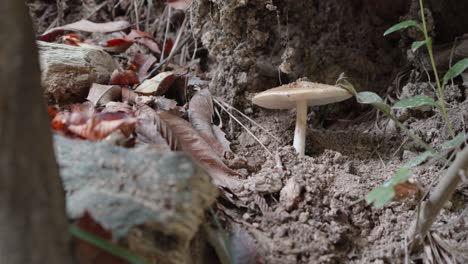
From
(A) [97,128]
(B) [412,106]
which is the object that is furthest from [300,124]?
(A) [97,128]

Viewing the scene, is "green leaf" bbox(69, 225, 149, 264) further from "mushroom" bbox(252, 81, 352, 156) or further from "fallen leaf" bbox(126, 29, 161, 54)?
"fallen leaf" bbox(126, 29, 161, 54)

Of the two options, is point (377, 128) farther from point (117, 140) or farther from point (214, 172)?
point (117, 140)

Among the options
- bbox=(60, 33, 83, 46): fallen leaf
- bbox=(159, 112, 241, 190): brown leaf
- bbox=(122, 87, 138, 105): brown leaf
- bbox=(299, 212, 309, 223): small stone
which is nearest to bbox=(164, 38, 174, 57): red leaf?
bbox=(60, 33, 83, 46): fallen leaf

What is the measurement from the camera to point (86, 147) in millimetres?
1315

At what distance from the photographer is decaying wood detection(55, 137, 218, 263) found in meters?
1.17

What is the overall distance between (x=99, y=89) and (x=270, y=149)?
2.55 feet

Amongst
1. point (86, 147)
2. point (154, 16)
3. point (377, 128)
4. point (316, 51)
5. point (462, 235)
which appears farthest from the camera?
point (154, 16)

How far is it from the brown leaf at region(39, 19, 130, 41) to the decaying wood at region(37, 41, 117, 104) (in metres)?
0.62

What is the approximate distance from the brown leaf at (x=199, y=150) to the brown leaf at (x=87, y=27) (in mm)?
1205

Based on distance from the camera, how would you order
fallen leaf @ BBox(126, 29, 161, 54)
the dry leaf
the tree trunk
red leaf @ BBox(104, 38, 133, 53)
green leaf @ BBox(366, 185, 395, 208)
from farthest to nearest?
1. fallen leaf @ BBox(126, 29, 161, 54)
2. red leaf @ BBox(104, 38, 133, 53)
3. the dry leaf
4. green leaf @ BBox(366, 185, 395, 208)
5. the tree trunk

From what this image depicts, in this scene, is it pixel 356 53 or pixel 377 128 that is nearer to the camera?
pixel 377 128

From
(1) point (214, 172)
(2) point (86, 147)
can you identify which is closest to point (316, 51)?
(1) point (214, 172)

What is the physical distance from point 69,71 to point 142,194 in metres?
1.12

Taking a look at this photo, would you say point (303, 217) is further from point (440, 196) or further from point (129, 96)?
point (129, 96)
